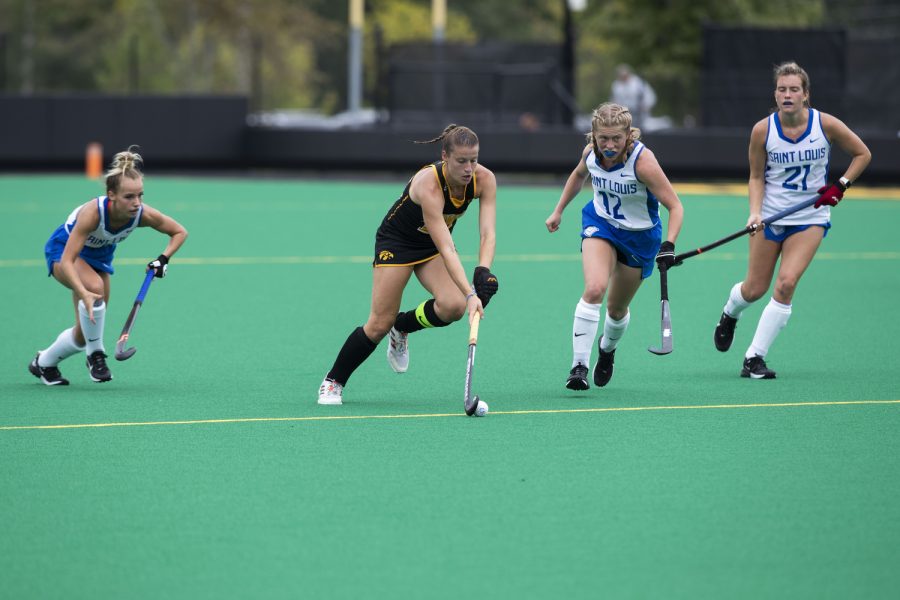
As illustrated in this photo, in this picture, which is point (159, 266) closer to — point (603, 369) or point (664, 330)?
point (603, 369)

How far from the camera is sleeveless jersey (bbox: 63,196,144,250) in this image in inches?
319

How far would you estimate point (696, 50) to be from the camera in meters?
33.1

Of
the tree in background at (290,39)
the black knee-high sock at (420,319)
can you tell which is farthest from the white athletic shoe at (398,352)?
the tree in background at (290,39)

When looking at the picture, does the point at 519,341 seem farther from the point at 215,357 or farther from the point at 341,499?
the point at 341,499

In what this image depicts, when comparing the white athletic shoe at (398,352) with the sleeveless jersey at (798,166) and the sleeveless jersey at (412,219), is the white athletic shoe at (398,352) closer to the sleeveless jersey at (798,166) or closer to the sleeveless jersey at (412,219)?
the sleeveless jersey at (412,219)

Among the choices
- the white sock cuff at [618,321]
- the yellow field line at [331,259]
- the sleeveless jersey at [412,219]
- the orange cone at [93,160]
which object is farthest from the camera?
the orange cone at [93,160]

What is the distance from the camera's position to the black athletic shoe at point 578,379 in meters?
8.02

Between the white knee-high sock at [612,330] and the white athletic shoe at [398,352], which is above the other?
the white knee-high sock at [612,330]

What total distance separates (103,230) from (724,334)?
3859 millimetres

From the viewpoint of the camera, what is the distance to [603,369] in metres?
8.40

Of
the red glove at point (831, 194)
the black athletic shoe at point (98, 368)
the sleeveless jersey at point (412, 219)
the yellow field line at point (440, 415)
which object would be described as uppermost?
the red glove at point (831, 194)

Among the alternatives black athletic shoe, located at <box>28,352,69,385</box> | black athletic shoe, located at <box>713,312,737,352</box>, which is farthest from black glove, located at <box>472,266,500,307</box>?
black athletic shoe, located at <box>28,352,69,385</box>

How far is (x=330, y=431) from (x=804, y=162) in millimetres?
3414

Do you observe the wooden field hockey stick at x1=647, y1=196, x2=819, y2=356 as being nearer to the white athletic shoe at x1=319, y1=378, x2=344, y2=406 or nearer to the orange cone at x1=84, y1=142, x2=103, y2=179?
the white athletic shoe at x1=319, y1=378, x2=344, y2=406
